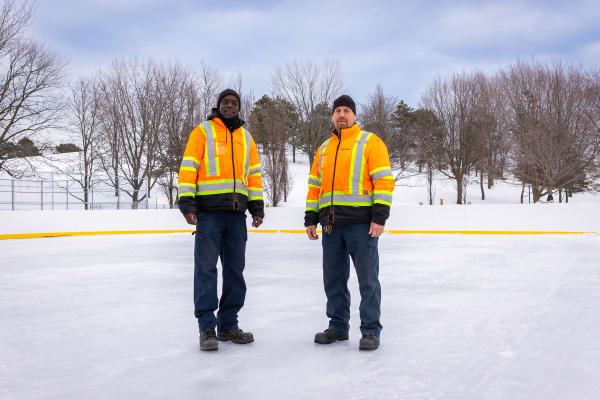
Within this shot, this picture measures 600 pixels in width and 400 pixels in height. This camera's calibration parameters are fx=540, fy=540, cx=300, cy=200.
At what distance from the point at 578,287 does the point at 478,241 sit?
24.4 feet

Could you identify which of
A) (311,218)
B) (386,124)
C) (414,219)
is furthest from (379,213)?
(386,124)

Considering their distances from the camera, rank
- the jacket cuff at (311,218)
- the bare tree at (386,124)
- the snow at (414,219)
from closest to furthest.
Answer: the jacket cuff at (311,218)
the snow at (414,219)
the bare tree at (386,124)

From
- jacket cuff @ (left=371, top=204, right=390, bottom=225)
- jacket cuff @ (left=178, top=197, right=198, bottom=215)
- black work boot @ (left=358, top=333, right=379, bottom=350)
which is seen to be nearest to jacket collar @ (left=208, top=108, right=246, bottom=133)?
jacket cuff @ (left=178, top=197, right=198, bottom=215)

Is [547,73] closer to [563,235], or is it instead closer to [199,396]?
[563,235]

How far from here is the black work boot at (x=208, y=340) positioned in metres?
3.80

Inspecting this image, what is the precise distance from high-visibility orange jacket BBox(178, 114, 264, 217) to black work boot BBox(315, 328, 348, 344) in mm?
1109

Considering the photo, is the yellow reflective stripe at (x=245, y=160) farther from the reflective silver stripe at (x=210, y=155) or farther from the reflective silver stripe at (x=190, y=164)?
the reflective silver stripe at (x=190, y=164)

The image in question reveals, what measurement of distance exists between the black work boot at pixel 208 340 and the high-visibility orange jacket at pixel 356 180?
3.73 ft

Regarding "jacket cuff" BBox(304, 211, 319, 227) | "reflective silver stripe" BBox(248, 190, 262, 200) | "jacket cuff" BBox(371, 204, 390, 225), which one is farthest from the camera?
"reflective silver stripe" BBox(248, 190, 262, 200)

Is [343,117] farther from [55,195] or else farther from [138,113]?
[138,113]

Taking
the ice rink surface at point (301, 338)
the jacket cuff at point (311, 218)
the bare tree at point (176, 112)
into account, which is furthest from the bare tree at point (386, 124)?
the jacket cuff at point (311, 218)

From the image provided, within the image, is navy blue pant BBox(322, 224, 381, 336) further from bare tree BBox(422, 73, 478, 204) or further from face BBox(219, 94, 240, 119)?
bare tree BBox(422, 73, 478, 204)

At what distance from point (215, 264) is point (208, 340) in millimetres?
541

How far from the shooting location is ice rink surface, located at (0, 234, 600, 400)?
3070 mm
